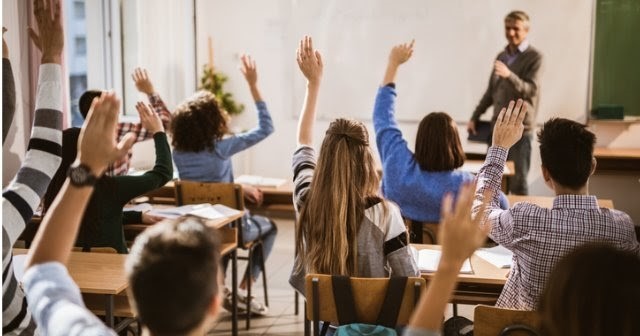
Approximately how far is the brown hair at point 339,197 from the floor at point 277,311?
1.81 m

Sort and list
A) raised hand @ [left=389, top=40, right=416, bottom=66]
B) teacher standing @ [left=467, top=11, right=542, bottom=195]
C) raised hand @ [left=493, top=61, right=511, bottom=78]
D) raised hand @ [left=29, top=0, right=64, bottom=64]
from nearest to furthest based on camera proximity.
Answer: raised hand @ [left=29, top=0, right=64, bottom=64]
raised hand @ [left=389, top=40, right=416, bottom=66]
raised hand @ [left=493, top=61, right=511, bottom=78]
teacher standing @ [left=467, top=11, right=542, bottom=195]

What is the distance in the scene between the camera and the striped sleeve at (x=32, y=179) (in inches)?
61.0

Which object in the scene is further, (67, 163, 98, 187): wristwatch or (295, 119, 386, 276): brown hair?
(295, 119, 386, 276): brown hair

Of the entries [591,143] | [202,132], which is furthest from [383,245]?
[202,132]

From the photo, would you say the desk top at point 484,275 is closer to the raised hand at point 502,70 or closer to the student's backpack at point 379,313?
the student's backpack at point 379,313

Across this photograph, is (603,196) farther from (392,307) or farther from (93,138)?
(93,138)

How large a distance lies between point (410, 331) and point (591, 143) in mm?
1521

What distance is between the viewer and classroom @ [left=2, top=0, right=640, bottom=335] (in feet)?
4.93

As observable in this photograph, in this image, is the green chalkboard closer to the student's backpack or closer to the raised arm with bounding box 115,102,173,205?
the raised arm with bounding box 115,102,173,205

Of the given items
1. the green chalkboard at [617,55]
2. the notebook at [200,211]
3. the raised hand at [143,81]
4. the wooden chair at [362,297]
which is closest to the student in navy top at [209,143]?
the raised hand at [143,81]

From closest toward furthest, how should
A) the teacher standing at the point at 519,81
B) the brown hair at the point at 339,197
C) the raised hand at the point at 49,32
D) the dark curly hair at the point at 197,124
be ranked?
the raised hand at the point at 49,32 → the brown hair at the point at 339,197 → the dark curly hair at the point at 197,124 → the teacher standing at the point at 519,81

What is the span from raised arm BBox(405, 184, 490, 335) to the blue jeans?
10.8 ft

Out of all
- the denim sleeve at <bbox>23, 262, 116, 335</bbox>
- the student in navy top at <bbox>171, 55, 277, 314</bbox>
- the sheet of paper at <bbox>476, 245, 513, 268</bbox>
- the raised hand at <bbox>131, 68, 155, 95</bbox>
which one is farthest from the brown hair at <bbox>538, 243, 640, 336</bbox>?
the raised hand at <bbox>131, 68, 155, 95</bbox>

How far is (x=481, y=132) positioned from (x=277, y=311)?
9.72 feet
